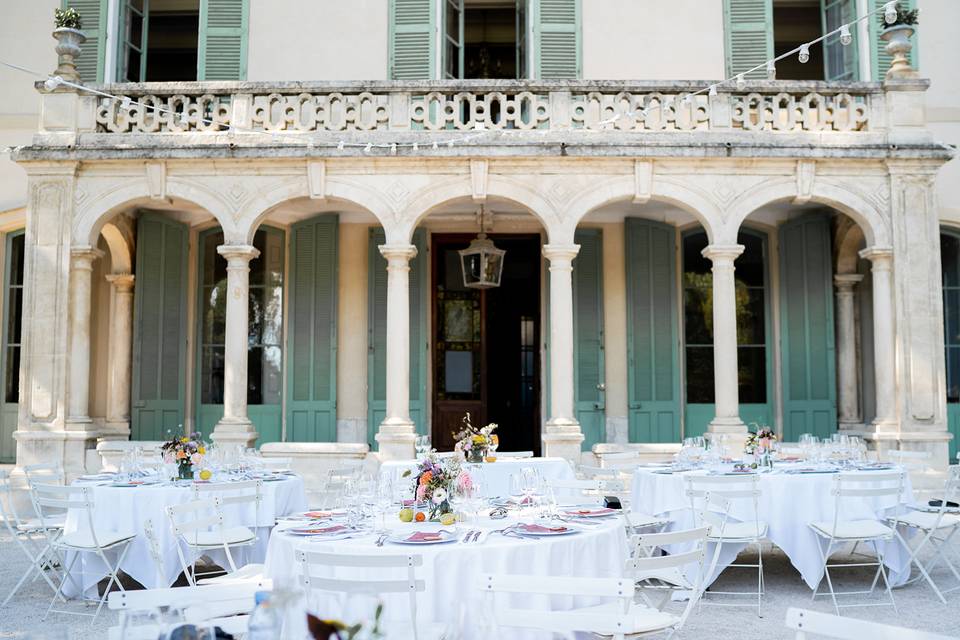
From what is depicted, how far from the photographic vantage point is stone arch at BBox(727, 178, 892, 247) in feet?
30.5

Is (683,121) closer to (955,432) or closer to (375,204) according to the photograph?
(375,204)

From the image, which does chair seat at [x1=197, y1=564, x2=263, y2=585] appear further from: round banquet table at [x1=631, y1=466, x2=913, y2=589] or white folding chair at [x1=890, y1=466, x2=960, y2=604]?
white folding chair at [x1=890, y1=466, x2=960, y2=604]

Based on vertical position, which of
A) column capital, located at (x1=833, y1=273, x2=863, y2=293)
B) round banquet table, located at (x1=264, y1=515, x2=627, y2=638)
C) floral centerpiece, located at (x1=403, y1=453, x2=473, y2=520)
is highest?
column capital, located at (x1=833, y1=273, x2=863, y2=293)

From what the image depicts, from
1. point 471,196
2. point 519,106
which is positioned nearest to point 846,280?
point 519,106

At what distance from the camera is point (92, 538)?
5809mm

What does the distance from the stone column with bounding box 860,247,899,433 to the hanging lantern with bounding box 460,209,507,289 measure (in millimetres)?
3874

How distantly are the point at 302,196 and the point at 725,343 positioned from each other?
4673 mm

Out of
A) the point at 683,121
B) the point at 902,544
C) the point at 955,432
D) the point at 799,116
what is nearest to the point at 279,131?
the point at 683,121

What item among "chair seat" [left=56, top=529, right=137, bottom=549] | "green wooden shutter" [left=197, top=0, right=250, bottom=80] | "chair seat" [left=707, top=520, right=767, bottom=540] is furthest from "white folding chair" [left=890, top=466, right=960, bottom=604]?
"green wooden shutter" [left=197, top=0, right=250, bottom=80]

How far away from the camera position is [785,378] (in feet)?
35.6

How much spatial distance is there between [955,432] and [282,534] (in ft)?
30.1

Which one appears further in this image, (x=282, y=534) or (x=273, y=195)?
(x=273, y=195)

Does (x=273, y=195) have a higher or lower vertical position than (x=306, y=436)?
higher

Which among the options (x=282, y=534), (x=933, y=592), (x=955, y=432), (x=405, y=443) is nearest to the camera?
Result: (x=282, y=534)
